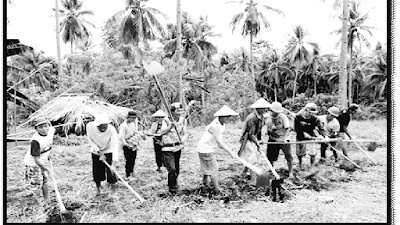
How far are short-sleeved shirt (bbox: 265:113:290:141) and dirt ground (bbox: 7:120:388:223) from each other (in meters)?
0.81

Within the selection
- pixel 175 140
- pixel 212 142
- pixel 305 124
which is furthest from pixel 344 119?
pixel 175 140

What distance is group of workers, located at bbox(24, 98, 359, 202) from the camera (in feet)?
13.6

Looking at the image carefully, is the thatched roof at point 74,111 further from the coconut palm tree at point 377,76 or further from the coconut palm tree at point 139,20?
the coconut palm tree at point 377,76

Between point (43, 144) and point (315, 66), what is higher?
point (315, 66)

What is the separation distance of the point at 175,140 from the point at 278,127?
186cm

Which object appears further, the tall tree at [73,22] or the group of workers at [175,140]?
the tall tree at [73,22]

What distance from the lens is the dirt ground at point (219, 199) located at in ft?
12.5

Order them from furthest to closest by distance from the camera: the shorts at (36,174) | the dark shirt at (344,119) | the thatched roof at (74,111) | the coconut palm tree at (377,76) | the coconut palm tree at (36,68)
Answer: the coconut palm tree at (377,76) < the coconut palm tree at (36,68) < the thatched roof at (74,111) < the dark shirt at (344,119) < the shorts at (36,174)

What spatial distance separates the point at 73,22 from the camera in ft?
79.2

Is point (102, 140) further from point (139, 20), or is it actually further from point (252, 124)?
point (139, 20)

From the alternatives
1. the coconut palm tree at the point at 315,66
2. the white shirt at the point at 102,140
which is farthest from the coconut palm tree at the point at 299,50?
the white shirt at the point at 102,140

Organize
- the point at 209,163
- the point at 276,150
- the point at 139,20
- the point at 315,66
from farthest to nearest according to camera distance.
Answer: the point at 315,66
the point at 139,20
the point at 276,150
the point at 209,163

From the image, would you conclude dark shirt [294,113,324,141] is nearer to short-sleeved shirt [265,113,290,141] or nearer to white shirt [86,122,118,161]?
short-sleeved shirt [265,113,290,141]
